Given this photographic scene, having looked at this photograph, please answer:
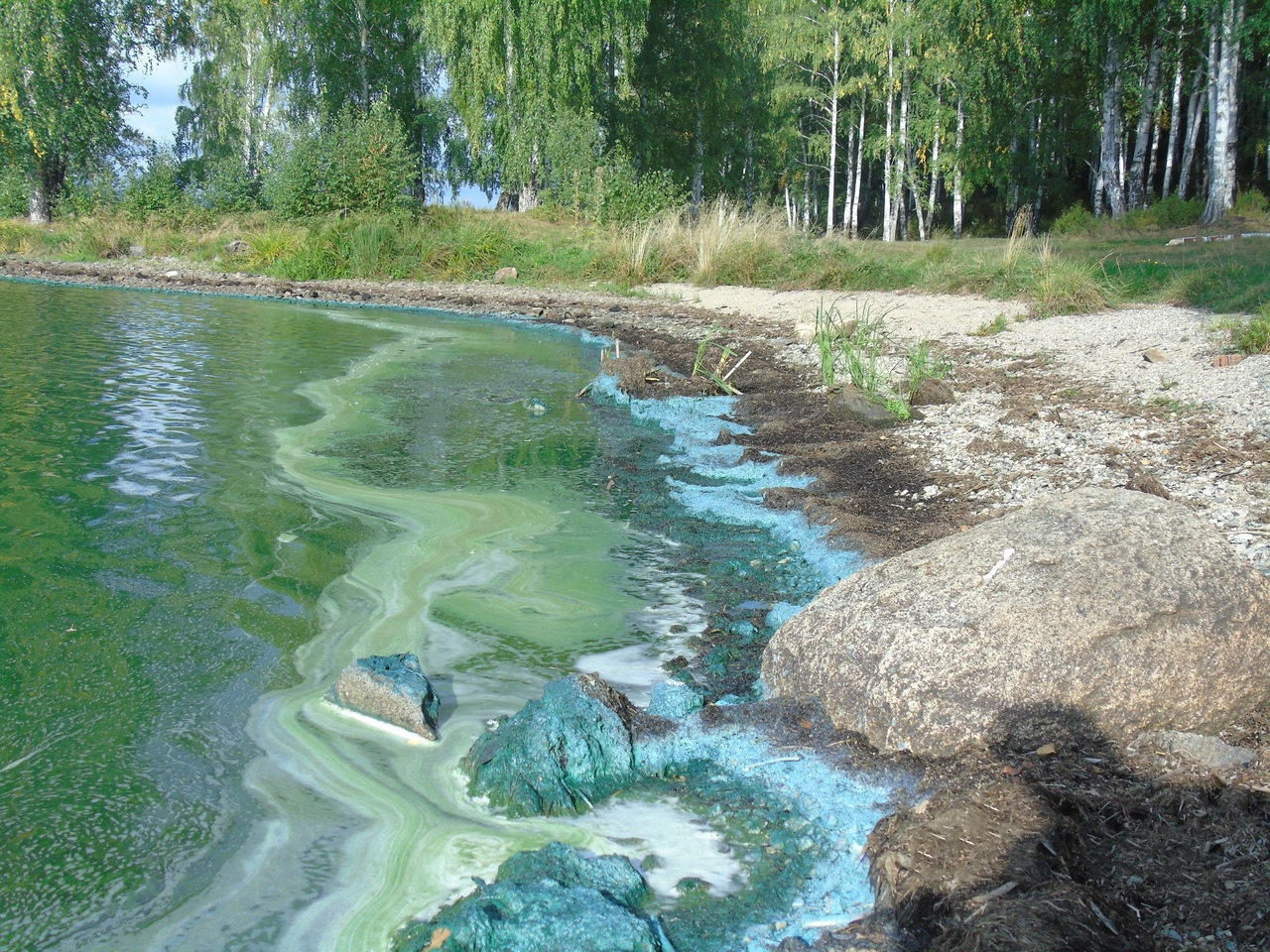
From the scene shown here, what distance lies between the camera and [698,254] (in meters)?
17.1

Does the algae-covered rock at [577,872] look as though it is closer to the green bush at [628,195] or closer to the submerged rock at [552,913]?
the submerged rock at [552,913]

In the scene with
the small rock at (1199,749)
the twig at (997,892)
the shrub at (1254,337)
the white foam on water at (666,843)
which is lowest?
the white foam on water at (666,843)

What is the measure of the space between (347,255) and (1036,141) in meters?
18.0

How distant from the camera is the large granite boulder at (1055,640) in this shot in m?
2.81

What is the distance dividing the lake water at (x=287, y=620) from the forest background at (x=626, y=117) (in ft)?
32.1

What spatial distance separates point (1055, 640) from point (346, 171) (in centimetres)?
2195

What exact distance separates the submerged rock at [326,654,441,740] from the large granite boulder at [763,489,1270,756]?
1224mm

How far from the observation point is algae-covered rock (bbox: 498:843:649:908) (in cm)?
242

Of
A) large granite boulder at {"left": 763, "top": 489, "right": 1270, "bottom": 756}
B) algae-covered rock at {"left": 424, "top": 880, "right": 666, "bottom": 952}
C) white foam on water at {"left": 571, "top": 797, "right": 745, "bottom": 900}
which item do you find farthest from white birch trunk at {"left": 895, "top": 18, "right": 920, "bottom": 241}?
algae-covered rock at {"left": 424, "top": 880, "right": 666, "bottom": 952}

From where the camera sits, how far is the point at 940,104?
26.4m

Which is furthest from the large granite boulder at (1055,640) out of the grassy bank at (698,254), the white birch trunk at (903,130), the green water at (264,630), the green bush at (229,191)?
the green bush at (229,191)

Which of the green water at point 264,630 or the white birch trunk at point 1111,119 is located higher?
the white birch trunk at point 1111,119

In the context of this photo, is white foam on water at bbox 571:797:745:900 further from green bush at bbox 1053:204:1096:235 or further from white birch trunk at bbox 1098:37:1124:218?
white birch trunk at bbox 1098:37:1124:218

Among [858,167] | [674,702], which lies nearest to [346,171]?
[858,167]
